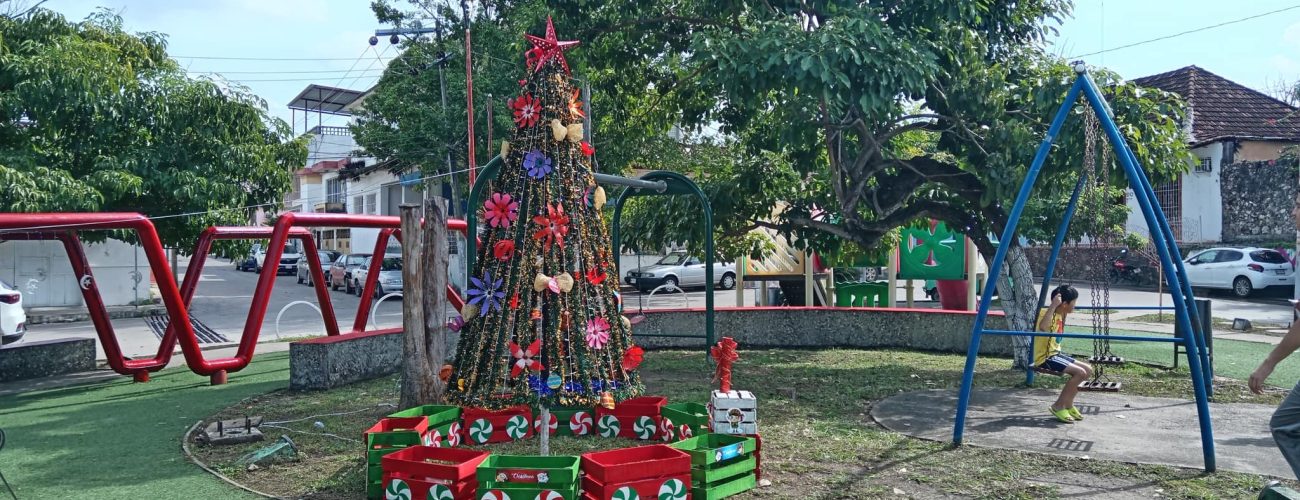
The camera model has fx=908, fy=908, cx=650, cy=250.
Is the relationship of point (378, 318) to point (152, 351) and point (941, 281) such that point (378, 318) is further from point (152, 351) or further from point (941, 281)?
point (941, 281)

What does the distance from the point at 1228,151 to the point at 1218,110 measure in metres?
4.15

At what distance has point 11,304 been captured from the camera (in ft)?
41.1

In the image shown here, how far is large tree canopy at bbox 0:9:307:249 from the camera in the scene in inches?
404

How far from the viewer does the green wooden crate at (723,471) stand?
5496 millimetres

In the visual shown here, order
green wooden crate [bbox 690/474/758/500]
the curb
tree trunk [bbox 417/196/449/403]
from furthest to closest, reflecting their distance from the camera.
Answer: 1. the curb
2. tree trunk [bbox 417/196/449/403]
3. green wooden crate [bbox 690/474/758/500]

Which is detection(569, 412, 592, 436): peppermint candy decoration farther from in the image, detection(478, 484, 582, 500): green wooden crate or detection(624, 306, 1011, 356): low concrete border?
detection(624, 306, 1011, 356): low concrete border

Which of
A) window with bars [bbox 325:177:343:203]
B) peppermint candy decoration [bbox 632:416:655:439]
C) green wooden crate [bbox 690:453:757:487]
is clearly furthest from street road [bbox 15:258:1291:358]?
window with bars [bbox 325:177:343:203]

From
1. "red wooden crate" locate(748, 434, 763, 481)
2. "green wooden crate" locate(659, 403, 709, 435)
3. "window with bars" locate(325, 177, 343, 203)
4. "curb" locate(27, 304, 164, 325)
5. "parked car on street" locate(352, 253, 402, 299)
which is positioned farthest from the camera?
"window with bars" locate(325, 177, 343, 203)

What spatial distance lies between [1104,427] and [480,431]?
5190 millimetres

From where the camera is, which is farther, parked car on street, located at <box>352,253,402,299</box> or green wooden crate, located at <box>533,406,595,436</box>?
parked car on street, located at <box>352,253,402,299</box>

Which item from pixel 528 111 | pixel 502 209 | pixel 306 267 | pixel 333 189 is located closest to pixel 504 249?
pixel 502 209

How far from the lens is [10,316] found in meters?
Answer: 12.5

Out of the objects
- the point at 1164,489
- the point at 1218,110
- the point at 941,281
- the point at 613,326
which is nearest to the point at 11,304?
the point at 613,326

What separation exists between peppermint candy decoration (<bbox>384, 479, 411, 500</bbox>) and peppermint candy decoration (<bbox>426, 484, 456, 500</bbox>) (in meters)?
0.15
